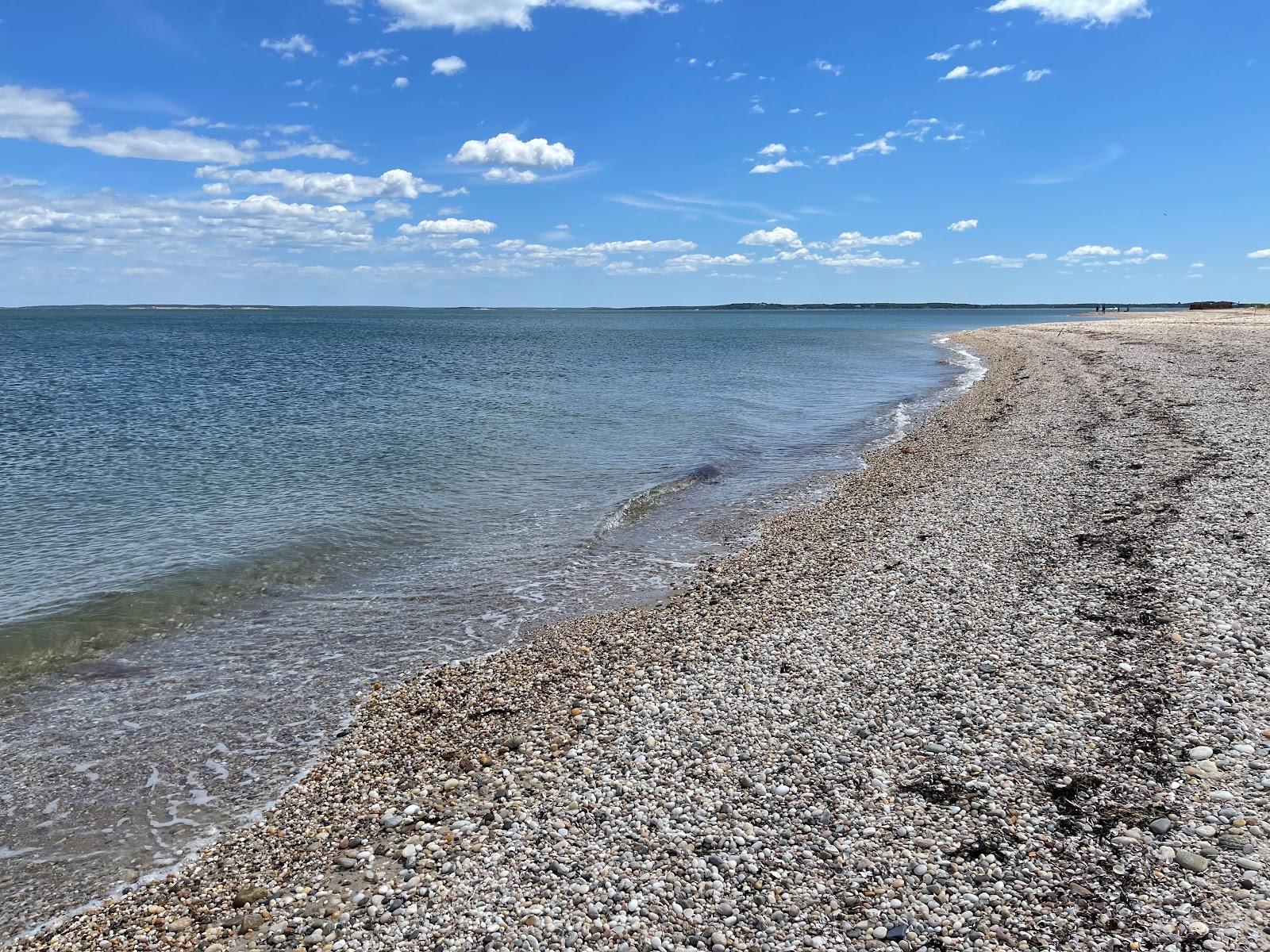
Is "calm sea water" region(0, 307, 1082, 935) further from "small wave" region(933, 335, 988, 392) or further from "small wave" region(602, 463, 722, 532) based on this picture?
"small wave" region(933, 335, 988, 392)

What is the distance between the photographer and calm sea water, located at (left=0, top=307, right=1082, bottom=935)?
322 inches

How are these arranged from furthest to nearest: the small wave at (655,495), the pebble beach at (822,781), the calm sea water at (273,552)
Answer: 1. the small wave at (655,495)
2. the calm sea water at (273,552)
3. the pebble beach at (822,781)

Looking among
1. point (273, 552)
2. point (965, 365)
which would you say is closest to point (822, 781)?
point (273, 552)

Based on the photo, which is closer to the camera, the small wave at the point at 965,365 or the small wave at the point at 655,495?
the small wave at the point at 655,495

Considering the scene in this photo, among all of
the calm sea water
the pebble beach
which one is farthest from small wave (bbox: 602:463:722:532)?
the pebble beach

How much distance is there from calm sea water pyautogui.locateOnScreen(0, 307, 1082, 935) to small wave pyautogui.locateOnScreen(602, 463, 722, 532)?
0.12 meters

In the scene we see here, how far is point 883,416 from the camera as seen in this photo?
3331 cm

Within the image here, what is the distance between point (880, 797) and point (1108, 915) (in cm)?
173

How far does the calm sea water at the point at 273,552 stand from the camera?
8.17 meters

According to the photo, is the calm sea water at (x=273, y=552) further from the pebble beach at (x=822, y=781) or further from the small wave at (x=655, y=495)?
the pebble beach at (x=822, y=781)

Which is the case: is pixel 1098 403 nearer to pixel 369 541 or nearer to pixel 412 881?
pixel 369 541

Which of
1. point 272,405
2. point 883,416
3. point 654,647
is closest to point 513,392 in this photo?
point 272,405

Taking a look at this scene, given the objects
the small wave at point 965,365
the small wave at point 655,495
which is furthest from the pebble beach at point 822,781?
the small wave at point 965,365

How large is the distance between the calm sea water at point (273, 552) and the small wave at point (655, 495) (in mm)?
117
